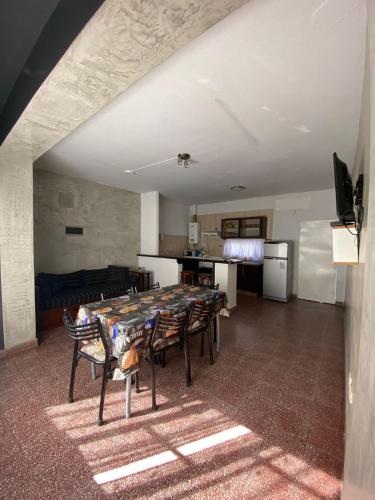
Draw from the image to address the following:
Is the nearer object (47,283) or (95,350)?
(95,350)

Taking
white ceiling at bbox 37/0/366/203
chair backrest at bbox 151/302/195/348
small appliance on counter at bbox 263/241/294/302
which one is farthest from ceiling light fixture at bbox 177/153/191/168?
small appliance on counter at bbox 263/241/294/302

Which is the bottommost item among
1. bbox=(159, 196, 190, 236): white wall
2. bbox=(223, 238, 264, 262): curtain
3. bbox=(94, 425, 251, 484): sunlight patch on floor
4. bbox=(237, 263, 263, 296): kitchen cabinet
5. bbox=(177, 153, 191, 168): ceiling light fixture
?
bbox=(94, 425, 251, 484): sunlight patch on floor

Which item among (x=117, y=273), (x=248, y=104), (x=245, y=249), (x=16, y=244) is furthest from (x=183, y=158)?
(x=245, y=249)

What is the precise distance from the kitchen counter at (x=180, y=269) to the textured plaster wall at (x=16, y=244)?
2676mm

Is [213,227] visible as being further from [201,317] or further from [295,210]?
[201,317]

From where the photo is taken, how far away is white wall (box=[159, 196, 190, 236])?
645 cm

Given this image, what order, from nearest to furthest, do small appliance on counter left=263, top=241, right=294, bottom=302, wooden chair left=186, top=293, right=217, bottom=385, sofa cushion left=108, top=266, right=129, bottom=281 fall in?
wooden chair left=186, top=293, right=217, bottom=385 → sofa cushion left=108, top=266, right=129, bottom=281 → small appliance on counter left=263, top=241, right=294, bottom=302

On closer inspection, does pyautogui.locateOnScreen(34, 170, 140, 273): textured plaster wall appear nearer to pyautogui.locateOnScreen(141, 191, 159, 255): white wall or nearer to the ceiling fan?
pyautogui.locateOnScreen(141, 191, 159, 255): white wall

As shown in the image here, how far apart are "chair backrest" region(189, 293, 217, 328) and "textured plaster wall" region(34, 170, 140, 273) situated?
3280mm

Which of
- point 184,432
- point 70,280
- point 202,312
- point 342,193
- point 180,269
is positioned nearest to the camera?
point 342,193

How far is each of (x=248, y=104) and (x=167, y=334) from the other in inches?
89.8

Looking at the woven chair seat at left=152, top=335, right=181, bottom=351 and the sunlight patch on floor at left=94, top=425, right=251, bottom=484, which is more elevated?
the woven chair seat at left=152, top=335, right=181, bottom=351

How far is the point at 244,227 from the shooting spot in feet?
20.5

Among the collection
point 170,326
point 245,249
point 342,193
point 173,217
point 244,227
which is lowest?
point 170,326
